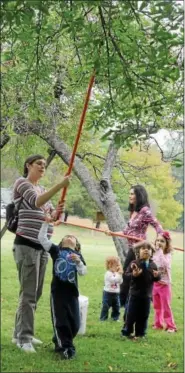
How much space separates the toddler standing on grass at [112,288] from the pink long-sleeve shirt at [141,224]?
0.26 meters

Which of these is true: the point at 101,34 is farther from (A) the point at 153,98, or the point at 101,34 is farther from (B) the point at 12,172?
(B) the point at 12,172

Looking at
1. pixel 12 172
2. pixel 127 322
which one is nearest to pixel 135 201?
pixel 127 322

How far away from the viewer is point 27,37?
0.96m

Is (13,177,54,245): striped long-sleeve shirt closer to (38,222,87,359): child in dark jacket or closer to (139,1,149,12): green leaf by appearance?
(38,222,87,359): child in dark jacket

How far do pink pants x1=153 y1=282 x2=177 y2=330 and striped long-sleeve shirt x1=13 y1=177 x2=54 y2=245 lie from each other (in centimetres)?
52

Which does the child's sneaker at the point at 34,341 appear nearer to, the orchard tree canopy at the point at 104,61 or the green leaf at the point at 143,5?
the orchard tree canopy at the point at 104,61

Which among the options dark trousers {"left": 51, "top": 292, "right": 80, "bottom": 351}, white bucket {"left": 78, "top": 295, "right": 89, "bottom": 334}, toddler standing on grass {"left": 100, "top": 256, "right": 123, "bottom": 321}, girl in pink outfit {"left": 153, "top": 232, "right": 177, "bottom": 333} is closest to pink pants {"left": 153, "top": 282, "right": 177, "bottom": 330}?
girl in pink outfit {"left": 153, "top": 232, "right": 177, "bottom": 333}

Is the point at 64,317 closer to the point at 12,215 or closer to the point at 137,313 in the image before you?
the point at 137,313

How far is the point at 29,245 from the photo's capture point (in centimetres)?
175

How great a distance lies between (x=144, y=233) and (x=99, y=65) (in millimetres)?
882

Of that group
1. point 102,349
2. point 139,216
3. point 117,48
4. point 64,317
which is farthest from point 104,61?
point 102,349

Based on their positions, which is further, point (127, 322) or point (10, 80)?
point (127, 322)

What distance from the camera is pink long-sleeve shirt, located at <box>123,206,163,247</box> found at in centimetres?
160

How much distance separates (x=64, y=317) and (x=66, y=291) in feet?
0.26
